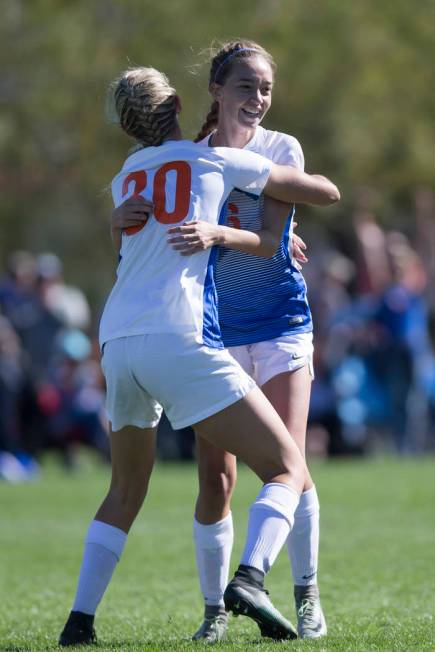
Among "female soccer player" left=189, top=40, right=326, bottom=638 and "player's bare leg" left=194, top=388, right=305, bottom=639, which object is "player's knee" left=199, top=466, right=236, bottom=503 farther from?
"player's bare leg" left=194, top=388, right=305, bottom=639

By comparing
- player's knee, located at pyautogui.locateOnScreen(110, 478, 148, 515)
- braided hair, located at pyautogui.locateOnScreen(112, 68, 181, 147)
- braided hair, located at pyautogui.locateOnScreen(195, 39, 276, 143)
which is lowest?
player's knee, located at pyautogui.locateOnScreen(110, 478, 148, 515)

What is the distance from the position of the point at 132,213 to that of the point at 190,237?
0.26 m

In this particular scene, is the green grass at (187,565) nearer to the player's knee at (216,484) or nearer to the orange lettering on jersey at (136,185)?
the player's knee at (216,484)

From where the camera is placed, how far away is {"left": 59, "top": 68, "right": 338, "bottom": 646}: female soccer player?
465 centimetres

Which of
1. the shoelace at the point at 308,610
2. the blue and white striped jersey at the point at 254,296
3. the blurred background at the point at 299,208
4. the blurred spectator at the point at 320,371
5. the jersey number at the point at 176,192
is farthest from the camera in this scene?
the blurred background at the point at 299,208

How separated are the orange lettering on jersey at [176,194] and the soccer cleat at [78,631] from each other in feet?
4.98

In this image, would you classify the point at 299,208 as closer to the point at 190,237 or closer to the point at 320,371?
the point at 320,371

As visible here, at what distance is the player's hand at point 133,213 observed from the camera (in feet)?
15.7

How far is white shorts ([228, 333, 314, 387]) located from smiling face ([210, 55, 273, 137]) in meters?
0.84

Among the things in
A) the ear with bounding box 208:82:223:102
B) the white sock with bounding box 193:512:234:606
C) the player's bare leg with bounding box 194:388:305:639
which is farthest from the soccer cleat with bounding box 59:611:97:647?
the ear with bounding box 208:82:223:102

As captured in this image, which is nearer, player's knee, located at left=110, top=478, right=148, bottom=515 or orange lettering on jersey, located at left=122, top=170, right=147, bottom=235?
orange lettering on jersey, located at left=122, top=170, right=147, bottom=235

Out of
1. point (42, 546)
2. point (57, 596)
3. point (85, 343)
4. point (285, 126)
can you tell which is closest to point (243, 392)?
point (57, 596)

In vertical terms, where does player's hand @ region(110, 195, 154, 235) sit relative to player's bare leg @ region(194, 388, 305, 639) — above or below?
above

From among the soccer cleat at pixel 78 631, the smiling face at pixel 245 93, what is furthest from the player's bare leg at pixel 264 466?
the smiling face at pixel 245 93
